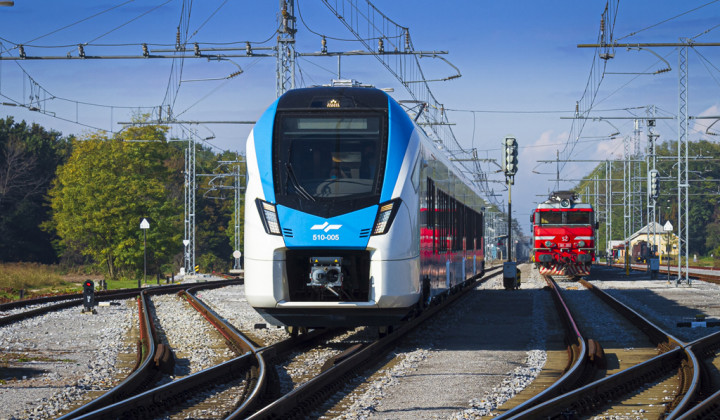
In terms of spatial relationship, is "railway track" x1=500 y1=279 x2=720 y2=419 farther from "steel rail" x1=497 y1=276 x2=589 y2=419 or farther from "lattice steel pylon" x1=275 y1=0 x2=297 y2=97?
"lattice steel pylon" x1=275 y1=0 x2=297 y2=97

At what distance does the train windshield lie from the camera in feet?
39.7

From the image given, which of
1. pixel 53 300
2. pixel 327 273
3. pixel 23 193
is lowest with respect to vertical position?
pixel 53 300

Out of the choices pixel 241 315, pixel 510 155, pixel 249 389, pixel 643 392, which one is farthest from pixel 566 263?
pixel 249 389

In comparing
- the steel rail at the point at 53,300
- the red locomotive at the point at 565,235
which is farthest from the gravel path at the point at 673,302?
the steel rail at the point at 53,300

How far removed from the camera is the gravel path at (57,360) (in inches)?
346

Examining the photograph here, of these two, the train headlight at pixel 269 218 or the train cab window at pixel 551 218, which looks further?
the train cab window at pixel 551 218

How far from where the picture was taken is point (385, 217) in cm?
1192

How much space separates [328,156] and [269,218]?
1173mm

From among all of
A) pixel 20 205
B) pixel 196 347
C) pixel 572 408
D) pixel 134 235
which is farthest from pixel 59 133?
pixel 572 408

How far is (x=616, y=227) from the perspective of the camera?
14650 centimetres

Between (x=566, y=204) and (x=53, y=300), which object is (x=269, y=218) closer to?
(x=53, y=300)

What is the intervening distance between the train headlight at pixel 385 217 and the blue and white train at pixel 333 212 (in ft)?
0.04

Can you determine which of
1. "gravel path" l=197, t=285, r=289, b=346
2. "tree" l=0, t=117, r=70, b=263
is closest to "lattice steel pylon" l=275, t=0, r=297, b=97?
"gravel path" l=197, t=285, r=289, b=346

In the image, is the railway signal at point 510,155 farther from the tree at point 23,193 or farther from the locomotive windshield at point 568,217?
the tree at point 23,193
